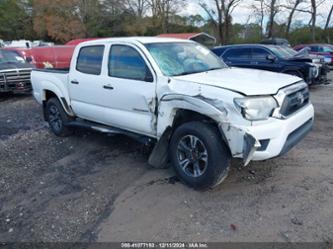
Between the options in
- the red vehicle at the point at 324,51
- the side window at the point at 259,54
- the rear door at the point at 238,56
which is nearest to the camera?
the side window at the point at 259,54

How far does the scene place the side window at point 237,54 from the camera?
1266 centimetres

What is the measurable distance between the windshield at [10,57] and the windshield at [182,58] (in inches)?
360

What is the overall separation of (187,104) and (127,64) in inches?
54.2

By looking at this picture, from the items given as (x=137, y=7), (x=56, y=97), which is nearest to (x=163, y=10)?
(x=137, y=7)

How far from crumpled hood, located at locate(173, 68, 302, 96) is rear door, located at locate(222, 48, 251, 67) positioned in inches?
321

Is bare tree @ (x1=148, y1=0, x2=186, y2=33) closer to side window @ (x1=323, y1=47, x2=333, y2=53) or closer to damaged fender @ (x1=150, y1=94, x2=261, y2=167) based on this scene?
side window @ (x1=323, y1=47, x2=333, y2=53)

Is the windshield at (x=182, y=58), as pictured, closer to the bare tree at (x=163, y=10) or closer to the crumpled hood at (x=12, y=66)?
the crumpled hood at (x=12, y=66)

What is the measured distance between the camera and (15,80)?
11.3m

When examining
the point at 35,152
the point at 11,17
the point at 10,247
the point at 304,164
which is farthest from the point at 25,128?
the point at 11,17

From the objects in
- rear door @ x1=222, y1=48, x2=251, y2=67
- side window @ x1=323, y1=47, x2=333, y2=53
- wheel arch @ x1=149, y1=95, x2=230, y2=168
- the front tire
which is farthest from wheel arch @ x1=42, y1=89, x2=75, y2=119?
side window @ x1=323, y1=47, x2=333, y2=53

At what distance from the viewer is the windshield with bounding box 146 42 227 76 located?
4628 mm

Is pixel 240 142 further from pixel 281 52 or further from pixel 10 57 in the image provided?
pixel 10 57

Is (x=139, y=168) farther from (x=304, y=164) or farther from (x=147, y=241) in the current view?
(x=304, y=164)

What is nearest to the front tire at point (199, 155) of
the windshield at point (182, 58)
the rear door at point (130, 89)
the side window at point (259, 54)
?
the rear door at point (130, 89)
